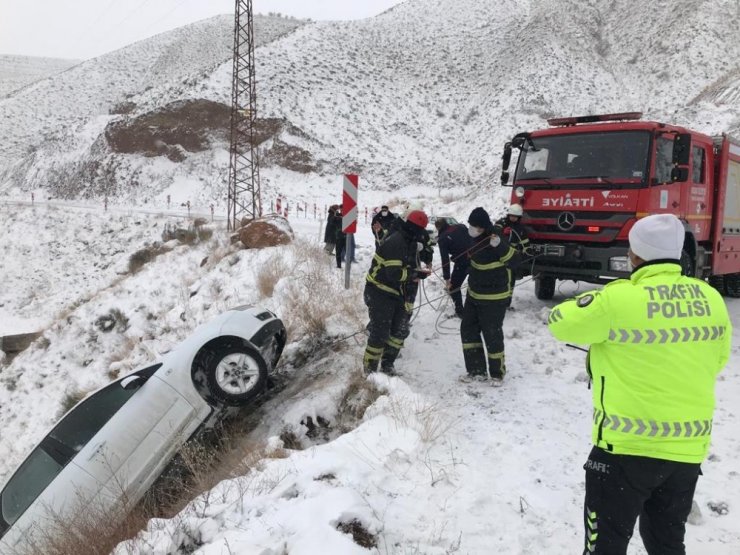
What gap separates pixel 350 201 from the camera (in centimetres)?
814

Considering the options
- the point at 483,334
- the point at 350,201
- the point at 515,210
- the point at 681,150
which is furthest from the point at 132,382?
the point at 681,150

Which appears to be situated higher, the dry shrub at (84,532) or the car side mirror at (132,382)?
the car side mirror at (132,382)

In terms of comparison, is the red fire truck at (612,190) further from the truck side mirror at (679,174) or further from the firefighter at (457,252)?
the firefighter at (457,252)

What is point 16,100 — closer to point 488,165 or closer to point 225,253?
point 488,165

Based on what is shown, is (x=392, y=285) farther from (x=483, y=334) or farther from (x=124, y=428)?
(x=124, y=428)

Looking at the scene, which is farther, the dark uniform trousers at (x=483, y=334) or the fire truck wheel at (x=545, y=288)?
the fire truck wheel at (x=545, y=288)

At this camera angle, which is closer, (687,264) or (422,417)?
(422,417)

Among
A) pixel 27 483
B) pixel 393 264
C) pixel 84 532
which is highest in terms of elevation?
pixel 393 264

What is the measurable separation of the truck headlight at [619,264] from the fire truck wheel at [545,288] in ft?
6.28

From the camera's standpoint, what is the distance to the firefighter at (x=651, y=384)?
2139 mm

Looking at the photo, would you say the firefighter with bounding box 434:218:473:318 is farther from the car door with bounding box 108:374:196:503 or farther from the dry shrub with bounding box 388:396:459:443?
the car door with bounding box 108:374:196:503

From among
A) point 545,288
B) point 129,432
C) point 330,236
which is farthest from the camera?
point 330,236

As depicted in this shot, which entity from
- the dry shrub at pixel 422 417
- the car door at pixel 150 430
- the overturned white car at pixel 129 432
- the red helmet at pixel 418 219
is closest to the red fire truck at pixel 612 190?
the red helmet at pixel 418 219

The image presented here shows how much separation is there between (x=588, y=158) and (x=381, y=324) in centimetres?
419
